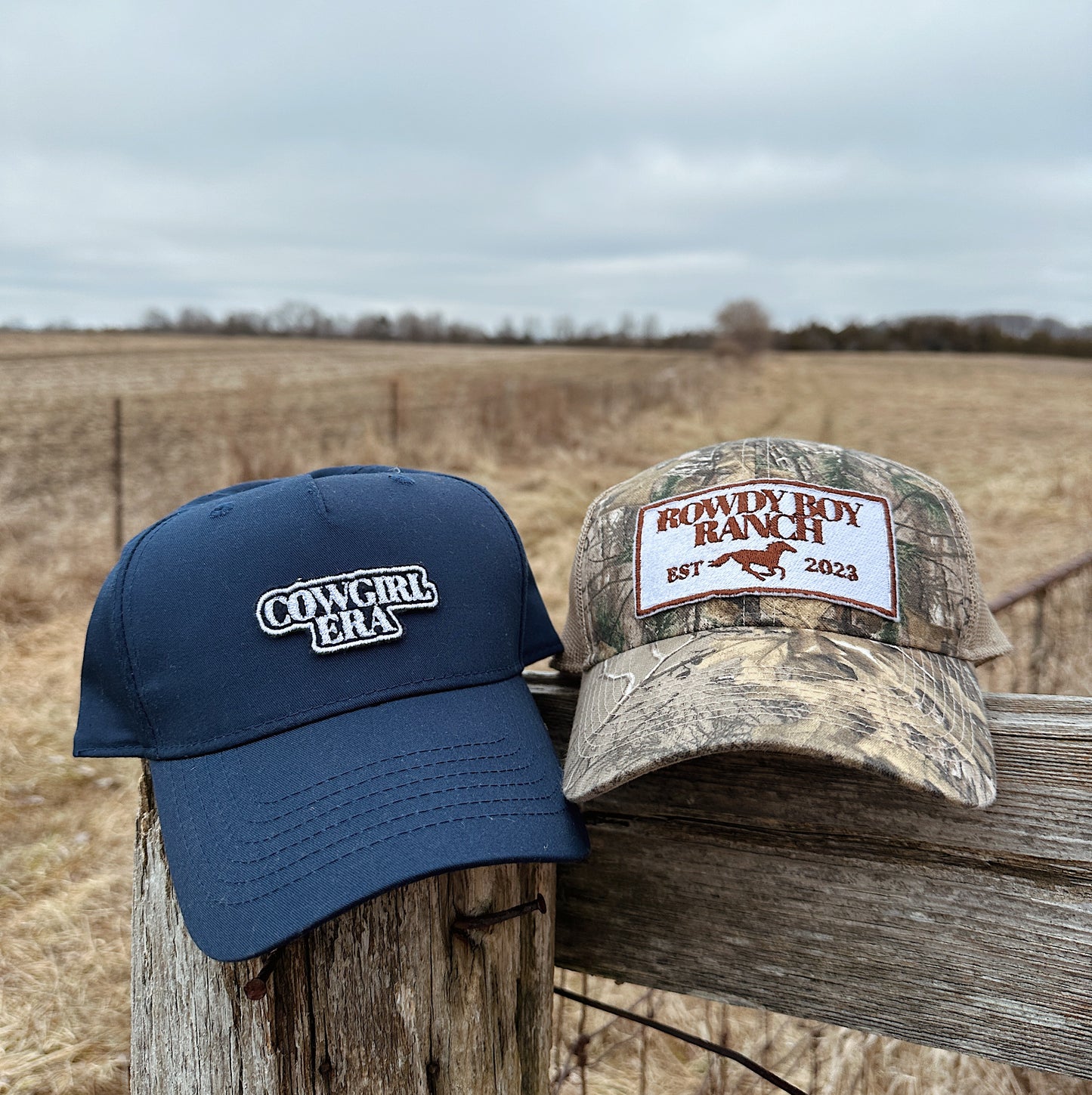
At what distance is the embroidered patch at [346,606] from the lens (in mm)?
1041

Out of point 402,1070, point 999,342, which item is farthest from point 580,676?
point 999,342

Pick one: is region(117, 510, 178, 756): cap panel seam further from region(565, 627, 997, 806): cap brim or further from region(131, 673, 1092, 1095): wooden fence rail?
region(565, 627, 997, 806): cap brim

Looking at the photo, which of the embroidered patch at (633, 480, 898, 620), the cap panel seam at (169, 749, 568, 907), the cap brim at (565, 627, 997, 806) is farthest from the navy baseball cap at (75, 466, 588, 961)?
the embroidered patch at (633, 480, 898, 620)

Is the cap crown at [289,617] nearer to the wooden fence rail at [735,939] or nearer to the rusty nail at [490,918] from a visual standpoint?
the wooden fence rail at [735,939]

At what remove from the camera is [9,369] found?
22156 millimetres

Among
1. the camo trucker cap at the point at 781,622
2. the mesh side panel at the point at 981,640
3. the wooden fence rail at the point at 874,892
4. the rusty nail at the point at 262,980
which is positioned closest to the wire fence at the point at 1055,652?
the mesh side panel at the point at 981,640

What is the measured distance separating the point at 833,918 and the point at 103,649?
2.83ft

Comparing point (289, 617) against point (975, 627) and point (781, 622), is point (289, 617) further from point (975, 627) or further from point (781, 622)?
point (975, 627)

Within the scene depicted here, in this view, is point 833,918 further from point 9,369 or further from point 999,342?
point 999,342

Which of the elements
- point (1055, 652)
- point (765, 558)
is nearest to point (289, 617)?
point (765, 558)

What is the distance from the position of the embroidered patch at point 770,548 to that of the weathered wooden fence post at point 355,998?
14.5 inches

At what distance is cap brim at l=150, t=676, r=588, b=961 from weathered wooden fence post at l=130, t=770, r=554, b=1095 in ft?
0.20

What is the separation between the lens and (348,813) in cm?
91

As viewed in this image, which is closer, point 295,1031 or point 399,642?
point 295,1031
